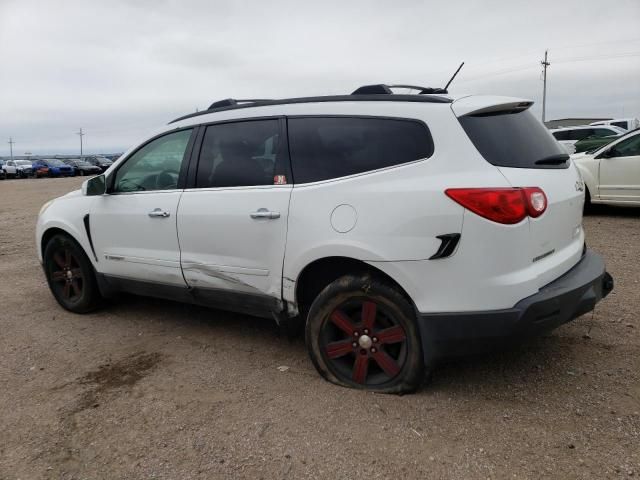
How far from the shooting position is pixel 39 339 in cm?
437

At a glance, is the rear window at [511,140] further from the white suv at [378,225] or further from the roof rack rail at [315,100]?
the roof rack rail at [315,100]

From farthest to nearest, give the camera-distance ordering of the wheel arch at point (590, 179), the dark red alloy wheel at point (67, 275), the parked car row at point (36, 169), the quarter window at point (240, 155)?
the parked car row at point (36, 169) < the wheel arch at point (590, 179) < the dark red alloy wheel at point (67, 275) < the quarter window at point (240, 155)

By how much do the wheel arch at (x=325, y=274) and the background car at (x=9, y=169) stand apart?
4541 centimetres

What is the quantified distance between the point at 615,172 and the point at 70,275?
27.1ft

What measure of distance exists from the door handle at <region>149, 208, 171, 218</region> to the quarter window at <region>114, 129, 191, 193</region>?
7.4 inches

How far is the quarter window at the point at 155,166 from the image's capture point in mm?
4070

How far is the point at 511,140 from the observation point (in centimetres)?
302

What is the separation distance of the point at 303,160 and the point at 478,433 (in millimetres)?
1851

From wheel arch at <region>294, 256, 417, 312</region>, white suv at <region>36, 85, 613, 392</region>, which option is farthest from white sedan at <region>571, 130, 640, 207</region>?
wheel arch at <region>294, 256, 417, 312</region>

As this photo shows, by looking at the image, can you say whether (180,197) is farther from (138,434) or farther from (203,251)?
(138,434)

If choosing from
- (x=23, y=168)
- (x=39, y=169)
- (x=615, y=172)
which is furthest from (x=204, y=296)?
(x=23, y=168)

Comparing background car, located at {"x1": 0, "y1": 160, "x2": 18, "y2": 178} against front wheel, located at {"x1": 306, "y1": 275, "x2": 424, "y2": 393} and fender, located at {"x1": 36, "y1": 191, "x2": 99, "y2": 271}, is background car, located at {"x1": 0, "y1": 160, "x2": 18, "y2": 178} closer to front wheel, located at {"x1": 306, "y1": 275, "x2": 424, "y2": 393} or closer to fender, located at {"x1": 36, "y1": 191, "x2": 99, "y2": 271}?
fender, located at {"x1": 36, "y1": 191, "x2": 99, "y2": 271}

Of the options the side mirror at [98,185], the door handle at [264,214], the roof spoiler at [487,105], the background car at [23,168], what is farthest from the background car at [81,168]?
the roof spoiler at [487,105]

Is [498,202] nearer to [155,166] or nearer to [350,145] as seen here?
[350,145]
